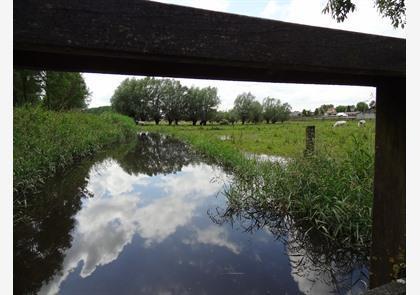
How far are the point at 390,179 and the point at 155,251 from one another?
309cm

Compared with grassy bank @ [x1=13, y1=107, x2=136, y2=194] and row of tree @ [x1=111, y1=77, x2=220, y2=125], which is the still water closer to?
grassy bank @ [x1=13, y1=107, x2=136, y2=194]

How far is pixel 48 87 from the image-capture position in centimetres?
2836

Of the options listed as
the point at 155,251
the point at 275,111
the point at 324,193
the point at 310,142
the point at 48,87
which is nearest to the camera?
Answer: the point at 155,251

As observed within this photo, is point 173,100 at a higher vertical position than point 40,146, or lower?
higher

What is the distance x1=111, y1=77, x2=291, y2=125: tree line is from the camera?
2249 inches

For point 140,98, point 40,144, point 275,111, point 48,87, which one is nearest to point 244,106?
point 275,111

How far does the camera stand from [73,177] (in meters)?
8.35

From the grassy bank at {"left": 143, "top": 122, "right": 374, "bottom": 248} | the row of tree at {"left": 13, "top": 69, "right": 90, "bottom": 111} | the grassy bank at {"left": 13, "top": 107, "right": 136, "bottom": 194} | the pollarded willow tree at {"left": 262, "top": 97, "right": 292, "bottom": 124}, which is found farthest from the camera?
the pollarded willow tree at {"left": 262, "top": 97, "right": 292, "bottom": 124}

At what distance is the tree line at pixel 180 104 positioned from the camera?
2249 inches

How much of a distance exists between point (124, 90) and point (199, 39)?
58.8 m

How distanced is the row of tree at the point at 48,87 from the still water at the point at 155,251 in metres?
17.3

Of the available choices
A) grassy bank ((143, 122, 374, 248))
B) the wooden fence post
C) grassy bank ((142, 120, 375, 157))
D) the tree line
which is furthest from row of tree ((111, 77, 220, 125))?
the wooden fence post

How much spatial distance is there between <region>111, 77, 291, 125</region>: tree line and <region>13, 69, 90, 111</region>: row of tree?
20838mm

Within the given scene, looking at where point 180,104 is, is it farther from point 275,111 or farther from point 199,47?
point 199,47
